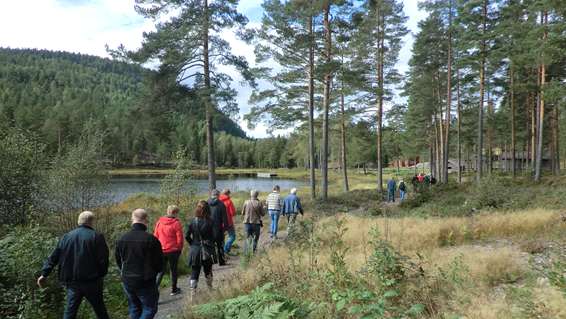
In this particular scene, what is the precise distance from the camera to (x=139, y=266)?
4867mm

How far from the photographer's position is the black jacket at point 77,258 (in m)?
4.81

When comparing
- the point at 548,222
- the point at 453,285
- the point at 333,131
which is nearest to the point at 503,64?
the point at 333,131

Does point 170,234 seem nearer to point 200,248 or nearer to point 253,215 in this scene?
point 200,248

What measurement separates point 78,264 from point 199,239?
6.95ft

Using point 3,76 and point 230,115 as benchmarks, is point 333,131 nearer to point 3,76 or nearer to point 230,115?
point 230,115

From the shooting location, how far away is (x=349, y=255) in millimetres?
7414

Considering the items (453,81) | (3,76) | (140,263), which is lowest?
(140,263)

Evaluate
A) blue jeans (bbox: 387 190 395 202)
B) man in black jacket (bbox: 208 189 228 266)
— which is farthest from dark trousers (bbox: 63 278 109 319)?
blue jeans (bbox: 387 190 395 202)

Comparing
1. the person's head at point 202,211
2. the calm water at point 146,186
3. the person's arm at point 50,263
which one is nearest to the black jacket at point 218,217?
the person's head at point 202,211

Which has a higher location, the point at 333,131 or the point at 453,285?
the point at 333,131

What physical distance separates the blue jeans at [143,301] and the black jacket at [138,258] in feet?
0.25

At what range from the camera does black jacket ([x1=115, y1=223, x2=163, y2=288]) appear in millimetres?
4867

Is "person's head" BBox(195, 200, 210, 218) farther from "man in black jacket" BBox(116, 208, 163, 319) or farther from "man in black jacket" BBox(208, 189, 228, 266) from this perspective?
"man in black jacket" BBox(116, 208, 163, 319)

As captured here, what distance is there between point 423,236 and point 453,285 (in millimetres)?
4473
